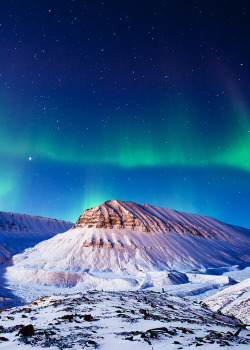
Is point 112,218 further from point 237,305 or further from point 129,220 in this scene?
point 237,305

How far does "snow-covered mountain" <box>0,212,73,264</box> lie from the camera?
98.8m

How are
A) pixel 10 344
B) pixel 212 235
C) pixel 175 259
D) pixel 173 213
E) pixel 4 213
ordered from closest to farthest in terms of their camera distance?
pixel 10 344 < pixel 175 259 < pixel 212 235 < pixel 173 213 < pixel 4 213

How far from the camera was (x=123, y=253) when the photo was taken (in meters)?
63.7

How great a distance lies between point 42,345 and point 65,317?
4.14 meters

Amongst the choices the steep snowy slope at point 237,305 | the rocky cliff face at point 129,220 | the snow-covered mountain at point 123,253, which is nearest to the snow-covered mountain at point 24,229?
the snow-covered mountain at point 123,253

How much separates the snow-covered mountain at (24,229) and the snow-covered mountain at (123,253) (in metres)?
27.4

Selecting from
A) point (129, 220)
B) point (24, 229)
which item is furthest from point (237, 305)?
point (24, 229)

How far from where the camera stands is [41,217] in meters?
138

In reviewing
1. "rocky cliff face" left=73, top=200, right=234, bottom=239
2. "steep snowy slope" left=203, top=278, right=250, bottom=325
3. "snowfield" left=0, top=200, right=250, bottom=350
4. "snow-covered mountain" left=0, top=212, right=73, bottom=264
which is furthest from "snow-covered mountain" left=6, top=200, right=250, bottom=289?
"snow-covered mountain" left=0, top=212, right=73, bottom=264

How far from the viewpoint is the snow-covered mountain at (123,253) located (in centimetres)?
4941

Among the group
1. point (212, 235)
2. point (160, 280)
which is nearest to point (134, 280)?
point (160, 280)

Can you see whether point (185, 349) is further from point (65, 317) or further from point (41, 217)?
point (41, 217)

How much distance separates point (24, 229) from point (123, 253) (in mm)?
72939

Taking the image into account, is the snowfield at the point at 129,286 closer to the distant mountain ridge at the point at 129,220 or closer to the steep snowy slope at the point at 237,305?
the steep snowy slope at the point at 237,305
